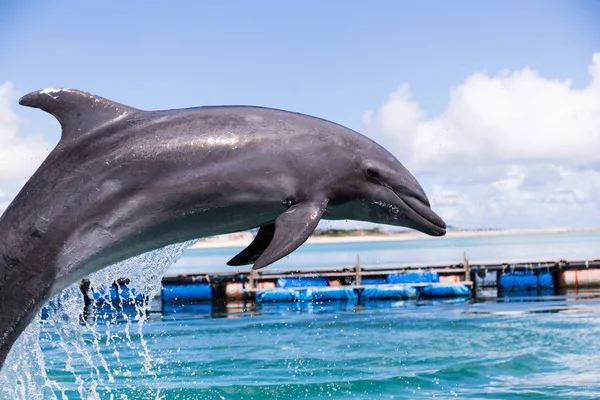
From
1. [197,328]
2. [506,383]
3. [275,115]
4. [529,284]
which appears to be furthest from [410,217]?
[529,284]

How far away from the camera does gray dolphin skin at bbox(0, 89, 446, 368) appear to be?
20.4ft

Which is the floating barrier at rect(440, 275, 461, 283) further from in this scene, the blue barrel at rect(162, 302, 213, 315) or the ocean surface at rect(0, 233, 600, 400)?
the blue barrel at rect(162, 302, 213, 315)

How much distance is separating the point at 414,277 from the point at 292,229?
36.4 meters

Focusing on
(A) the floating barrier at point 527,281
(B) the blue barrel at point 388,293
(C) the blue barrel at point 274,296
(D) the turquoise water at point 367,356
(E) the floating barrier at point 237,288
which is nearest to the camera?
(D) the turquoise water at point 367,356

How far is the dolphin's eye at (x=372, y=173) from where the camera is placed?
7030 mm

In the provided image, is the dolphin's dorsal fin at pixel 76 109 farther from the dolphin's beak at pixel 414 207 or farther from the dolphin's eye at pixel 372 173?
the dolphin's beak at pixel 414 207

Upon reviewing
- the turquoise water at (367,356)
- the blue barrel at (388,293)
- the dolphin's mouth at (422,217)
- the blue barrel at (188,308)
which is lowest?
the turquoise water at (367,356)

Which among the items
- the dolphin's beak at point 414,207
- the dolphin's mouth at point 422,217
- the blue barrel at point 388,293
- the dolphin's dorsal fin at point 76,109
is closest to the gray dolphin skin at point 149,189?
the dolphin's dorsal fin at point 76,109

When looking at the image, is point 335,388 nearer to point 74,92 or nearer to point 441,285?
point 74,92

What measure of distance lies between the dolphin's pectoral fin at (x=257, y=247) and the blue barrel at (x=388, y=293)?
33.3 m

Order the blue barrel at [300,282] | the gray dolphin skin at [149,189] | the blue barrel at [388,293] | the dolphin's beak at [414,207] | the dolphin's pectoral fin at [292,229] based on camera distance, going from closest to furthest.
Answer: the dolphin's pectoral fin at [292,229]
the gray dolphin skin at [149,189]
the dolphin's beak at [414,207]
the blue barrel at [388,293]
the blue barrel at [300,282]

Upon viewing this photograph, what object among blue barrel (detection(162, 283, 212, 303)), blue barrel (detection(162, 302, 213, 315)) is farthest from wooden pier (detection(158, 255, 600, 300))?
blue barrel (detection(162, 302, 213, 315))

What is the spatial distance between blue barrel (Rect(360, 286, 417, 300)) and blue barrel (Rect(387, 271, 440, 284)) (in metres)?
1.67

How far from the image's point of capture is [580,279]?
41.9 meters
